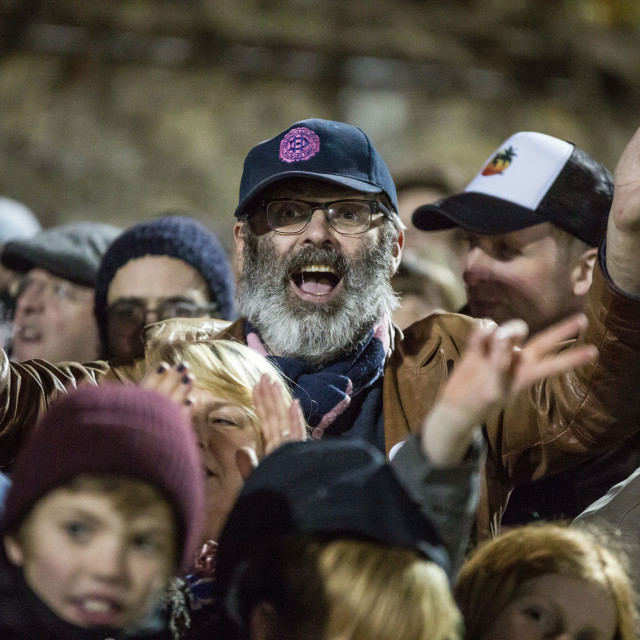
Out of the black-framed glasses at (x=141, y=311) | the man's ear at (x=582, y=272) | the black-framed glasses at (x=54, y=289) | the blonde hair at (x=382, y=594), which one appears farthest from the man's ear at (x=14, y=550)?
the black-framed glasses at (x=54, y=289)

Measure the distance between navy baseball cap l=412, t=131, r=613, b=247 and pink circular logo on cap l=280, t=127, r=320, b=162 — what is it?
78 cm

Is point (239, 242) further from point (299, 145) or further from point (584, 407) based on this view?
point (584, 407)

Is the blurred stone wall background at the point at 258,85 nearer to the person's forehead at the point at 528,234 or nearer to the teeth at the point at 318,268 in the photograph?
the person's forehead at the point at 528,234

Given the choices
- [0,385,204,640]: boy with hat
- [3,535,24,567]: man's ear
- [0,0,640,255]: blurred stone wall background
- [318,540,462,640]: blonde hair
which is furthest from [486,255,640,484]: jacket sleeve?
[0,0,640,255]: blurred stone wall background

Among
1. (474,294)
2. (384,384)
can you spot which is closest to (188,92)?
(474,294)

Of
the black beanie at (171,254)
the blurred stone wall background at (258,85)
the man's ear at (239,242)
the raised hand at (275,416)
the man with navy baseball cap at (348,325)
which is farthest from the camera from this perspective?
the blurred stone wall background at (258,85)

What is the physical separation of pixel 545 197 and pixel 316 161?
97 centimetres

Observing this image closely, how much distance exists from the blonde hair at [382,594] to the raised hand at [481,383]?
0.62 ft

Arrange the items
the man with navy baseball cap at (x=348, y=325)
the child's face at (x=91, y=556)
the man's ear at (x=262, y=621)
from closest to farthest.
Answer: the child's face at (x=91, y=556) < the man's ear at (x=262, y=621) < the man with navy baseball cap at (x=348, y=325)

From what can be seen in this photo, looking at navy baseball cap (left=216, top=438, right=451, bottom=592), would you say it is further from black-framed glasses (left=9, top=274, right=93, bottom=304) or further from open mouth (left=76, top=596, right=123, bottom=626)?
black-framed glasses (left=9, top=274, right=93, bottom=304)

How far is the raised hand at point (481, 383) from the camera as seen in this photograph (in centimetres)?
166

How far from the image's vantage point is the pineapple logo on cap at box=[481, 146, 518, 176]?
3.47 meters

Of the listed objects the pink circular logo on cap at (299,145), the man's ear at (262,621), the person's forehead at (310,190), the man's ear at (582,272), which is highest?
the pink circular logo on cap at (299,145)

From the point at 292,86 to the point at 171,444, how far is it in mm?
8147
